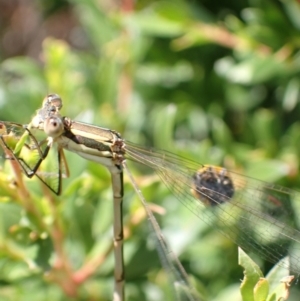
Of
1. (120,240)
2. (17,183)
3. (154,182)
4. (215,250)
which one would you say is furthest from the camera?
(215,250)

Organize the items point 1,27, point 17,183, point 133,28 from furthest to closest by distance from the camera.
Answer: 1. point 1,27
2. point 133,28
3. point 17,183

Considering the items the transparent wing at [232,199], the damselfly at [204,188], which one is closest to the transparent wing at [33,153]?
the damselfly at [204,188]

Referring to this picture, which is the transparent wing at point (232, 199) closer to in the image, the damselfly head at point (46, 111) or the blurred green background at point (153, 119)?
the blurred green background at point (153, 119)

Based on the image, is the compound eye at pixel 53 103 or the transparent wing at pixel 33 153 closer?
the transparent wing at pixel 33 153

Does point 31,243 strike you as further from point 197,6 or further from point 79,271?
point 197,6

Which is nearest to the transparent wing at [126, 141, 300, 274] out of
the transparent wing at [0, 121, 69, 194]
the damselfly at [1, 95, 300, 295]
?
the damselfly at [1, 95, 300, 295]

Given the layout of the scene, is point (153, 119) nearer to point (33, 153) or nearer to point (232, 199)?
point (232, 199)

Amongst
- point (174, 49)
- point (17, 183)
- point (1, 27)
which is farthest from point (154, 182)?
point (1, 27)
